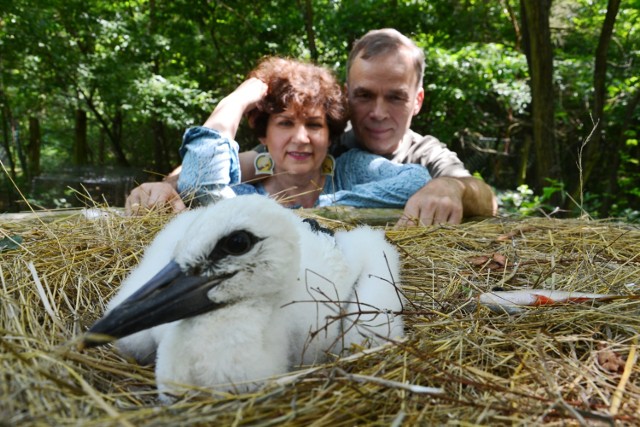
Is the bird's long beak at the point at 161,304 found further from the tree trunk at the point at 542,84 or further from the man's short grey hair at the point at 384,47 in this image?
the tree trunk at the point at 542,84

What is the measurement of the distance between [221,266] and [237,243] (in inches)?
3.3

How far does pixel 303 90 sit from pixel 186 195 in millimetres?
1069

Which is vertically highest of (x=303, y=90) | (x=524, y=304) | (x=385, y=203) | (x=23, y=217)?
(x=303, y=90)

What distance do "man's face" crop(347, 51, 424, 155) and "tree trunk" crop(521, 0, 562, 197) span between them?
7.71ft

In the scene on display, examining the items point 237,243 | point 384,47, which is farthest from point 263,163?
point 237,243

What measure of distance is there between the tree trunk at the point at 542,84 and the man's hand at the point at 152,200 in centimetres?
433

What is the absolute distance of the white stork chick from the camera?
1315 millimetres

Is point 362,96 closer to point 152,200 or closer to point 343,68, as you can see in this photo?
point 152,200

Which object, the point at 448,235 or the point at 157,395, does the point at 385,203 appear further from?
the point at 157,395

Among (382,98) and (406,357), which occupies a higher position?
(382,98)

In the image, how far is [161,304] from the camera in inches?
53.6

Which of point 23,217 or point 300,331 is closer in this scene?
point 300,331

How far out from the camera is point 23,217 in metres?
2.74

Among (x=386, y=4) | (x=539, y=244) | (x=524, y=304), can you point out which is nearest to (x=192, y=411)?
(x=524, y=304)
